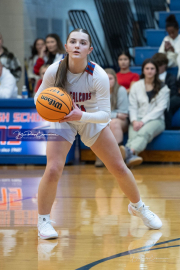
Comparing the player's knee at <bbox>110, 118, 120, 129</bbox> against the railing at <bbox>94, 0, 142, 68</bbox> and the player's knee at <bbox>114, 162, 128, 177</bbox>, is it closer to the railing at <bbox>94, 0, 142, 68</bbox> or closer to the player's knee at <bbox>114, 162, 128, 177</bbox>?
the player's knee at <bbox>114, 162, 128, 177</bbox>

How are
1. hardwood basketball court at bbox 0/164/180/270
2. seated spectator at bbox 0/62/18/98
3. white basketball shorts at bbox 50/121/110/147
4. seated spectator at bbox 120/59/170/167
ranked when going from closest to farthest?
hardwood basketball court at bbox 0/164/180/270
white basketball shorts at bbox 50/121/110/147
seated spectator at bbox 120/59/170/167
seated spectator at bbox 0/62/18/98

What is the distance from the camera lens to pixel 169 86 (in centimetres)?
594

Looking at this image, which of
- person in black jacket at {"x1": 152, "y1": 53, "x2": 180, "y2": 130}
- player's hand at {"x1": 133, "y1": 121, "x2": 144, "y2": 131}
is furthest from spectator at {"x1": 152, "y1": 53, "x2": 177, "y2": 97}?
player's hand at {"x1": 133, "y1": 121, "x2": 144, "y2": 131}

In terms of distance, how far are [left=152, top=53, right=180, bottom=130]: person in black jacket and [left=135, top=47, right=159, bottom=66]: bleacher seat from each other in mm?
1593

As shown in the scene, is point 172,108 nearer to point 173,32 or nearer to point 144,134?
point 144,134

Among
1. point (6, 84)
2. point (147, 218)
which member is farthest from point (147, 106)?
point (147, 218)

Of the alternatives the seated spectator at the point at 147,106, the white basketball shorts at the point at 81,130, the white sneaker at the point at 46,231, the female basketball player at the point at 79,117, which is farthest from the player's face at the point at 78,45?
the seated spectator at the point at 147,106

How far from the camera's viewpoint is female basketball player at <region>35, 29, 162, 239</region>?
2582mm

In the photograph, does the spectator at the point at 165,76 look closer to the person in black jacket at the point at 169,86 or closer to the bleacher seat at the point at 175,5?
the person in black jacket at the point at 169,86

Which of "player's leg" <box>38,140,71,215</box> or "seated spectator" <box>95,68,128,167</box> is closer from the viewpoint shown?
"player's leg" <box>38,140,71,215</box>

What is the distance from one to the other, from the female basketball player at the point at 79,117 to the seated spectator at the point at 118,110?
8.75ft

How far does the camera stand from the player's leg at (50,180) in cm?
265

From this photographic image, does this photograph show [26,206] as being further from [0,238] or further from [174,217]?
[174,217]

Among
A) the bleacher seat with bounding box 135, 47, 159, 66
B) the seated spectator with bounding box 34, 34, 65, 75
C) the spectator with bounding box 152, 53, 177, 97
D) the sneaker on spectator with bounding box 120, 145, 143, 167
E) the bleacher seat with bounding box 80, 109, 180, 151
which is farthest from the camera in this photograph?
the bleacher seat with bounding box 135, 47, 159, 66
